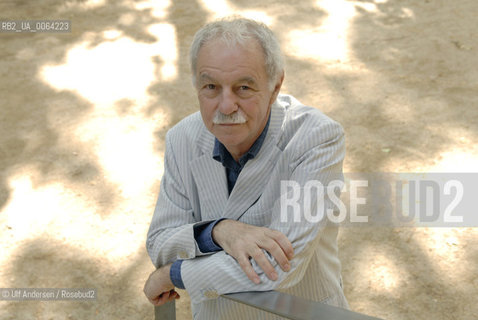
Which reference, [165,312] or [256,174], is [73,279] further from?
[256,174]

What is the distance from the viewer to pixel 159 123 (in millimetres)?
4250

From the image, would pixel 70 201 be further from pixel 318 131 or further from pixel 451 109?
pixel 451 109

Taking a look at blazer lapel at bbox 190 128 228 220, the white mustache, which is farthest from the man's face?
blazer lapel at bbox 190 128 228 220

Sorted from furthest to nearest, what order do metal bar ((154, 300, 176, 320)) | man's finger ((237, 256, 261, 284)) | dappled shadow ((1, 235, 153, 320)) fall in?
dappled shadow ((1, 235, 153, 320)) < metal bar ((154, 300, 176, 320)) < man's finger ((237, 256, 261, 284))

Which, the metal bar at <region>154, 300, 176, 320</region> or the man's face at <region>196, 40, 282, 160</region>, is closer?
the man's face at <region>196, 40, 282, 160</region>

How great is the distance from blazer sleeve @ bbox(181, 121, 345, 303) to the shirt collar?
0.39ft

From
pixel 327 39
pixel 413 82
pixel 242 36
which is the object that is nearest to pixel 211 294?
pixel 242 36

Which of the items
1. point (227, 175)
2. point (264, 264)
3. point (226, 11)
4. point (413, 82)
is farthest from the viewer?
Answer: point (226, 11)

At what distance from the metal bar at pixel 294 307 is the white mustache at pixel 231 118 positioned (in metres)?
0.49

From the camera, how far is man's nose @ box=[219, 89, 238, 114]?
1.68 m

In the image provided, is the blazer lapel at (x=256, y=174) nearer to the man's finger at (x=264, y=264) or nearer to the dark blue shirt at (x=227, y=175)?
the dark blue shirt at (x=227, y=175)

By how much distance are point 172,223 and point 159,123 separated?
243 cm

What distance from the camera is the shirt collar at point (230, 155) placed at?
1813mm

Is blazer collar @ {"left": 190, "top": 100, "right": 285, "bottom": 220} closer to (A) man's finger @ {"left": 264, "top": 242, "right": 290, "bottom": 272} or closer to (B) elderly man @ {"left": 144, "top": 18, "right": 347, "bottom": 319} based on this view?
(B) elderly man @ {"left": 144, "top": 18, "right": 347, "bottom": 319}
